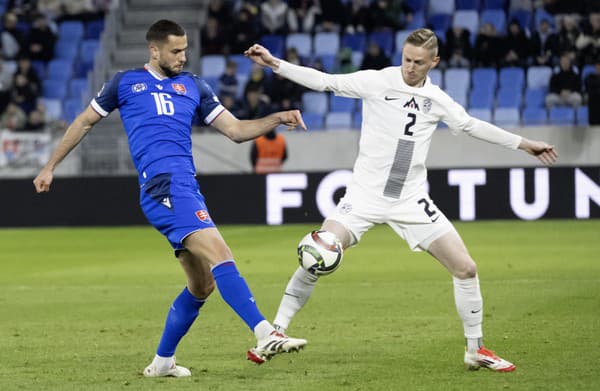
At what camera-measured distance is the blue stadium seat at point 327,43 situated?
2509cm

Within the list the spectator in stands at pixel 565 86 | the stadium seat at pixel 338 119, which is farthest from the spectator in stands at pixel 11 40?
the spectator in stands at pixel 565 86

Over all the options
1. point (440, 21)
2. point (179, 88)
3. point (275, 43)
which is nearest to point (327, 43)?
point (275, 43)

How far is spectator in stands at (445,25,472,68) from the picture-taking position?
23.5m

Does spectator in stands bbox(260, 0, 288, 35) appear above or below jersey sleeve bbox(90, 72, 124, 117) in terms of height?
below

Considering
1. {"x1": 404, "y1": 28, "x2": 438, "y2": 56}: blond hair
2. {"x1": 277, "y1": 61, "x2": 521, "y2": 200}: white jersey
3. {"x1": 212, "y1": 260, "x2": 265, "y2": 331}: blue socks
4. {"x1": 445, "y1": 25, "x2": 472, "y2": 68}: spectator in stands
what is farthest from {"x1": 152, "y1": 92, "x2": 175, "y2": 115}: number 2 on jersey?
{"x1": 445, "y1": 25, "x2": 472, "y2": 68}: spectator in stands

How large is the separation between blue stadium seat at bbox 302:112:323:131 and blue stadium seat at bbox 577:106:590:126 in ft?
16.1

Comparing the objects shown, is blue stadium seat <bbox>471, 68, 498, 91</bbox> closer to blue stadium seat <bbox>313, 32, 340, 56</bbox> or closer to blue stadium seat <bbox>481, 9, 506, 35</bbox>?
blue stadium seat <bbox>481, 9, 506, 35</bbox>

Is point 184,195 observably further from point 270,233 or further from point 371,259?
point 270,233

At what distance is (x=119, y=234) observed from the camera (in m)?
19.7

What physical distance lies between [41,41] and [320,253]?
801 inches

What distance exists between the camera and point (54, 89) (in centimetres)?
2614

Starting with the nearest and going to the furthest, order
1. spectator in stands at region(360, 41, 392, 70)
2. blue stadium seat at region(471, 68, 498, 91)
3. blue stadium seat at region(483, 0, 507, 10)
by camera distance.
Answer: spectator in stands at region(360, 41, 392, 70), blue stadium seat at region(471, 68, 498, 91), blue stadium seat at region(483, 0, 507, 10)

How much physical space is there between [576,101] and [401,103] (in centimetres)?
1531

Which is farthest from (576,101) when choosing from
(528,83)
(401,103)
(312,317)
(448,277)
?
(401,103)
